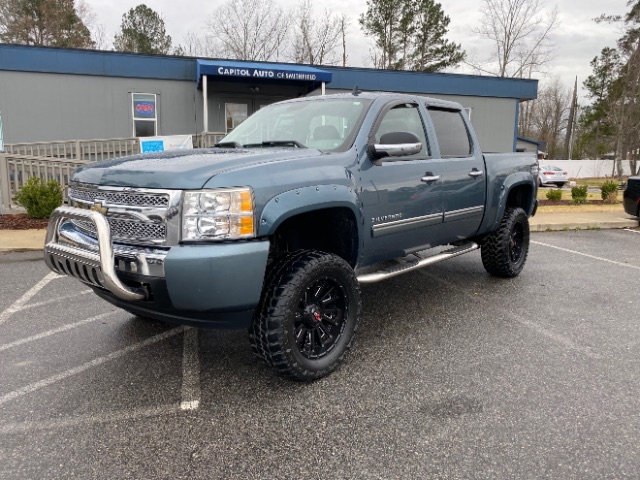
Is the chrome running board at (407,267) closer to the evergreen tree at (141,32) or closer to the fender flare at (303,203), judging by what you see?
the fender flare at (303,203)

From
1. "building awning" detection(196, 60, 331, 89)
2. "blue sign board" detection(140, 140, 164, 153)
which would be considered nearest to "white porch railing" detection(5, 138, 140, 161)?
"blue sign board" detection(140, 140, 164, 153)

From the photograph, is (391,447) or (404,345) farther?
(404,345)

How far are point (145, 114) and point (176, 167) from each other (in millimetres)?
15259

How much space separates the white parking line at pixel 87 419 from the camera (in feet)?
8.68

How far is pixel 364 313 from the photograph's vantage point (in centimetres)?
462

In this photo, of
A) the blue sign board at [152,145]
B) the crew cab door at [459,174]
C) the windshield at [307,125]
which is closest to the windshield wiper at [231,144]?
the windshield at [307,125]

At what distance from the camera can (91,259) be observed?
9.21 ft

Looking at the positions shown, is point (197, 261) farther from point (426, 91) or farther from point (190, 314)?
point (426, 91)

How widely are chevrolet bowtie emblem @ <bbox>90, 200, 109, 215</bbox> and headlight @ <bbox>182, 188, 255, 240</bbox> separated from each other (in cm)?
62

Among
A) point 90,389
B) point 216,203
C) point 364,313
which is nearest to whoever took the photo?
point 216,203

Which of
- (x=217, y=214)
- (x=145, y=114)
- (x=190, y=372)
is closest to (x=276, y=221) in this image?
(x=217, y=214)

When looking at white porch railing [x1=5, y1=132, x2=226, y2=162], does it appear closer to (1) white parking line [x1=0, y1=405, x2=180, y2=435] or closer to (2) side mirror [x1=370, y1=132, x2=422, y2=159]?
(2) side mirror [x1=370, y1=132, x2=422, y2=159]

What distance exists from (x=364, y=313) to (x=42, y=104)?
49.1ft

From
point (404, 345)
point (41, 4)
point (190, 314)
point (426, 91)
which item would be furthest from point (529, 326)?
point (41, 4)
